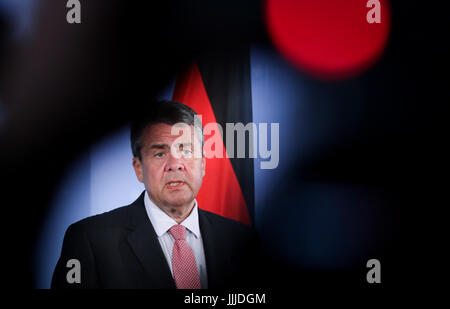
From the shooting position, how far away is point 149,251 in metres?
1.81

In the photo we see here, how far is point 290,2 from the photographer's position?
1956 millimetres

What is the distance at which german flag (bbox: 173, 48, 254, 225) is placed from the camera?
192 cm

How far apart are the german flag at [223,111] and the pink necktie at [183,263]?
0.71ft

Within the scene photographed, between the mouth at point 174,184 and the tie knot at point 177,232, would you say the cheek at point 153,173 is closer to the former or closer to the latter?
the mouth at point 174,184

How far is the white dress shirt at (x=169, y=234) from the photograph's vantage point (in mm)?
1855

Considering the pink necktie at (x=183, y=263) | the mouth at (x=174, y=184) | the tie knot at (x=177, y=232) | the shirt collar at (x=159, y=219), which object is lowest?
the pink necktie at (x=183, y=263)

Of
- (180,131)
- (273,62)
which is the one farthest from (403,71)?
(180,131)

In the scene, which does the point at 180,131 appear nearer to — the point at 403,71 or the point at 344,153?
the point at 344,153

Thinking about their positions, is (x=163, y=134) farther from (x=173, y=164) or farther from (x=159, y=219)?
(x=159, y=219)

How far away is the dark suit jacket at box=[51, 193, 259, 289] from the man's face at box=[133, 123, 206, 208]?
0.42 feet

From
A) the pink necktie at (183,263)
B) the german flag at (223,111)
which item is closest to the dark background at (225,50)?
the german flag at (223,111)

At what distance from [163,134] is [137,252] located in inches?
26.7

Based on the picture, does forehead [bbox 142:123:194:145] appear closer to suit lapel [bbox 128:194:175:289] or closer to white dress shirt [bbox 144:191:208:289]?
white dress shirt [bbox 144:191:208:289]

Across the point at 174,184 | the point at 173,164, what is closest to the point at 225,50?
the point at 173,164
